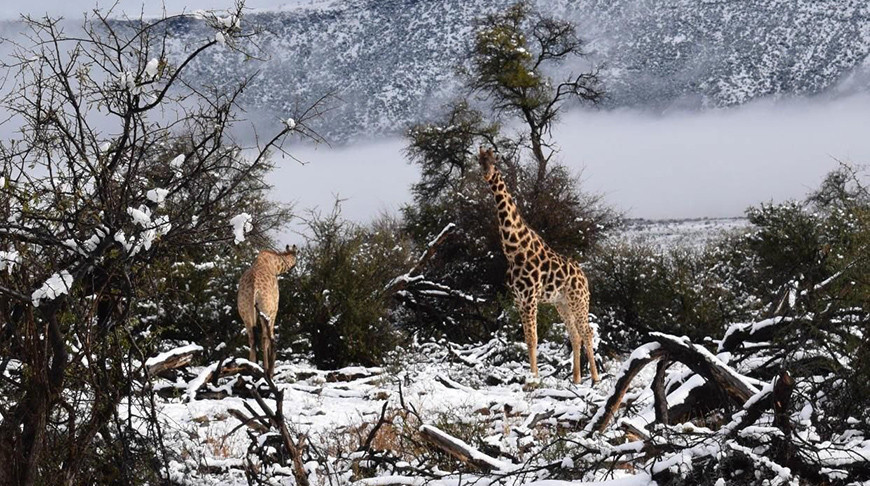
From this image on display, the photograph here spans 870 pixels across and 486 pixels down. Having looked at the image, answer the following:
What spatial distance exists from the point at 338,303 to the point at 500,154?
9230 millimetres

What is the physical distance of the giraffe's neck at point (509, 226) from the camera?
11055 mm

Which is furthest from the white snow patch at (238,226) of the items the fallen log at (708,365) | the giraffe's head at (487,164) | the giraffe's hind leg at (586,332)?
the giraffe's hind leg at (586,332)

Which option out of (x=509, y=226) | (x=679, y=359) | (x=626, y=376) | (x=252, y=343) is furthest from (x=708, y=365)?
(x=252, y=343)

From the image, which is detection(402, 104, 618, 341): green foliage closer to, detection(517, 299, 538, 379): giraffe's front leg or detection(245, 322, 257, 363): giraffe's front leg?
detection(517, 299, 538, 379): giraffe's front leg

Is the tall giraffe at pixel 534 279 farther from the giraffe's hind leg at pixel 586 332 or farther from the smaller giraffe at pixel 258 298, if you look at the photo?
the smaller giraffe at pixel 258 298

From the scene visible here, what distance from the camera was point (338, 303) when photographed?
539 inches

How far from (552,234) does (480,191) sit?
59.9 inches

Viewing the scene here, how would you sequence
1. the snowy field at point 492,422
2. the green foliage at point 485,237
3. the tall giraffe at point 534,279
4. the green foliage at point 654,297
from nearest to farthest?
the snowy field at point 492,422, the tall giraffe at point 534,279, the green foliage at point 654,297, the green foliage at point 485,237

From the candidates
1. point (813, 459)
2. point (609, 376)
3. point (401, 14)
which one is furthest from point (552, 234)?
point (401, 14)

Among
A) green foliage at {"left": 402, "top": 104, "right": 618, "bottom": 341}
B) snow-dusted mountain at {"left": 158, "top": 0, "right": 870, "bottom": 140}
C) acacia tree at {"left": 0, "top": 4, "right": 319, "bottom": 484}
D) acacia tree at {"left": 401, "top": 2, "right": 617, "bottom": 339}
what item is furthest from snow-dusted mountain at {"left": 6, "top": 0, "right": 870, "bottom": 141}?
acacia tree at {"left": 0, "top": 4, "right": 319, "bottom": 484}

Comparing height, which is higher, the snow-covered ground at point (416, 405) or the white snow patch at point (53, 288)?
the white snow patch at point (53, 288)

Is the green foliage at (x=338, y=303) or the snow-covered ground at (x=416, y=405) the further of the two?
the green foliage at (x=338, y=303)

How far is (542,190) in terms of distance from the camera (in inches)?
680

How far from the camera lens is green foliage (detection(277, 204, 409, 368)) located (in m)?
13.3
